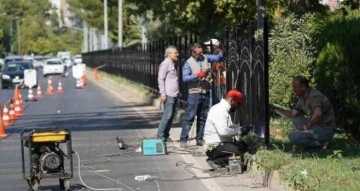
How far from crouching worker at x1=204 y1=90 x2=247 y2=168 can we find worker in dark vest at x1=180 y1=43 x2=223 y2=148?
2.79 metres

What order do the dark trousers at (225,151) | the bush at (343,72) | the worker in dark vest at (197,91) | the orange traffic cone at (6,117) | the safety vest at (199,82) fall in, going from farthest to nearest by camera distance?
the orange traffic cone at (6,117) → the safety vest at (199,82) → the worker in dark vest at (197,91) → the bush at (343,72) → the dark trousers at (225,151)

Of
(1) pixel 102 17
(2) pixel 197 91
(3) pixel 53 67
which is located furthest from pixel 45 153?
(1) pixel 102 17

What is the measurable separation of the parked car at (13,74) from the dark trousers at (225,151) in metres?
41.1

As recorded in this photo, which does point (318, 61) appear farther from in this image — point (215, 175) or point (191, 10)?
point (191, 10)

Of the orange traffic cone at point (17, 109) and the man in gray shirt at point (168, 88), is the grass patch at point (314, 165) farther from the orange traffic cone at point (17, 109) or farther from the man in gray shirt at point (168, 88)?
the orange traffic cone at point (17, 109)

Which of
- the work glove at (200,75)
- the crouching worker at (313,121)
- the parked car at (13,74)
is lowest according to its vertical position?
the parked car at (13,74)

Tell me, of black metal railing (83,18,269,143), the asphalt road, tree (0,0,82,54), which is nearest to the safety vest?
black metal railing (83,18,269,143)

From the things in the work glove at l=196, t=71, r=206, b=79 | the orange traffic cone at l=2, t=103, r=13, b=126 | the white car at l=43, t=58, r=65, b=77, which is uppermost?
the work glove at l=196, t=71, r=206, b=79

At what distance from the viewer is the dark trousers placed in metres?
12.7

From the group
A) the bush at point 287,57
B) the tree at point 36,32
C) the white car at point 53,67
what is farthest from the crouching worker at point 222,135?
the tree at point 36,32

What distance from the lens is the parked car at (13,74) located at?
5519 centimetres

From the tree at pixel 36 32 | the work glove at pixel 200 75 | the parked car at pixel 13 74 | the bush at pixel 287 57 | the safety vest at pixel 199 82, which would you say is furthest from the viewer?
the tree at pixel 36 32

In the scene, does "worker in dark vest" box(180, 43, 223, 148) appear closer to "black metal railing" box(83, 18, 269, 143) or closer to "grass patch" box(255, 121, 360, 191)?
"black metal railing" box(83, 18, 269, 143)

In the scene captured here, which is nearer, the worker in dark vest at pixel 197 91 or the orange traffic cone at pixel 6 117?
the worker in dark vest at pixel 197 91
